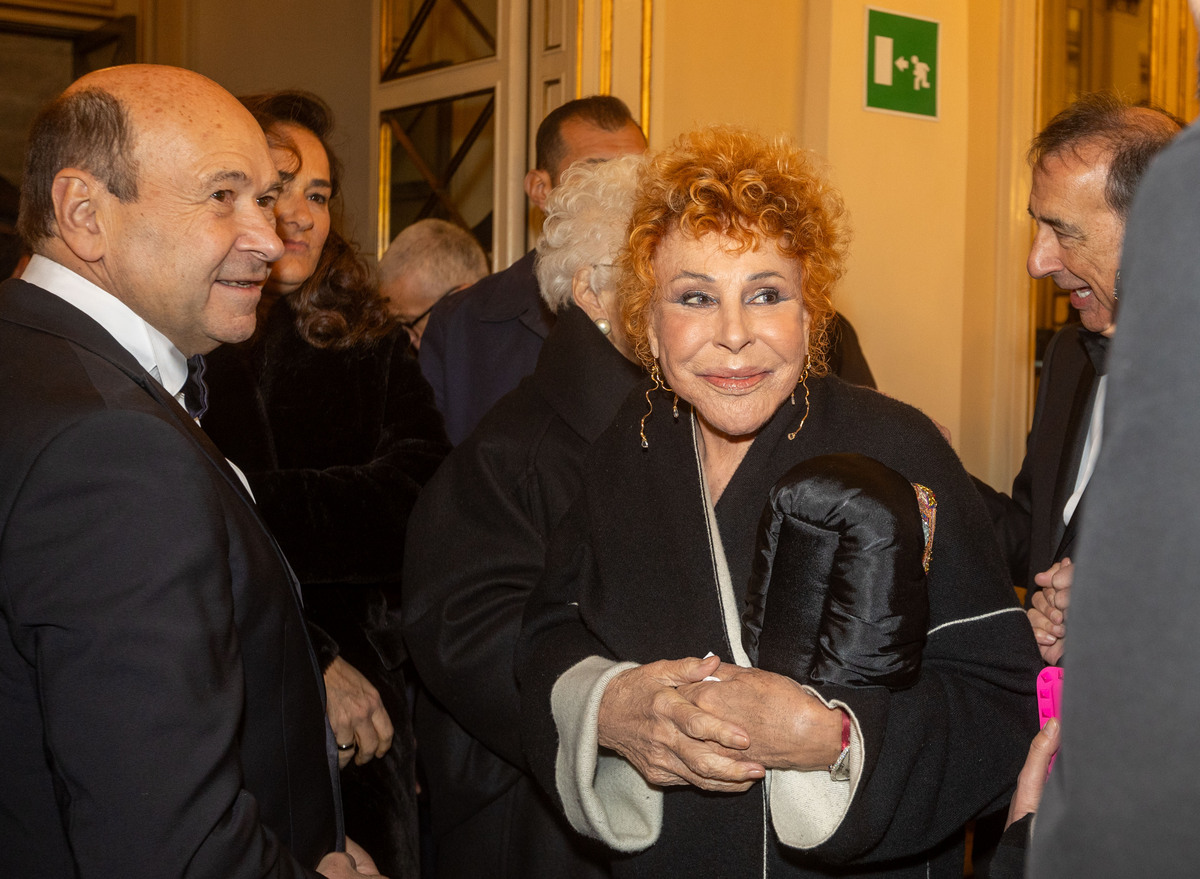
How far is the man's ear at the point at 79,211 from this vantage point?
1.42 metres

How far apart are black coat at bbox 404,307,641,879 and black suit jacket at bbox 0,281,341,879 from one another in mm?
658

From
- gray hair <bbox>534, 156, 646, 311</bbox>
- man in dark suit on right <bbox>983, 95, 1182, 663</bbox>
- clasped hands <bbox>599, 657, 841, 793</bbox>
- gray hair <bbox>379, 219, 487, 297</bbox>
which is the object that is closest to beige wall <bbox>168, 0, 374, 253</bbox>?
gray hair <bbox>379, 219, 487, 297</bbox>

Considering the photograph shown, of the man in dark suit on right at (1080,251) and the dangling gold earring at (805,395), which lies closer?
the dangling gold earring at (805,395)

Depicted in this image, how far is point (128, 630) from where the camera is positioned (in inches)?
42.8

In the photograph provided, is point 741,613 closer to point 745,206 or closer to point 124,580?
point 745,206

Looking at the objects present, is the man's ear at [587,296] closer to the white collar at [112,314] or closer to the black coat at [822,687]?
the black coat at [822,687]

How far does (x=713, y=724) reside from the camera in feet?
4.40

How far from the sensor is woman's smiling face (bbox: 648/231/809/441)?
5.21 ft

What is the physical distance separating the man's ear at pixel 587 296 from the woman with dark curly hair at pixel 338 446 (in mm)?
488

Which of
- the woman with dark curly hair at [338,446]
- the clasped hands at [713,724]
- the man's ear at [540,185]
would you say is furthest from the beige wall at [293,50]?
the clasped hands at [713,724]

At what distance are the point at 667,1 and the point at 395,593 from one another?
2.95 metres

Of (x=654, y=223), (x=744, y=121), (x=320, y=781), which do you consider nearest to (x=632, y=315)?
(x=654, y=223)

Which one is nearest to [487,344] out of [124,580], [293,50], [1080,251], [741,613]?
[1080,251]

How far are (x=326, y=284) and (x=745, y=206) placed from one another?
1.17 meters
